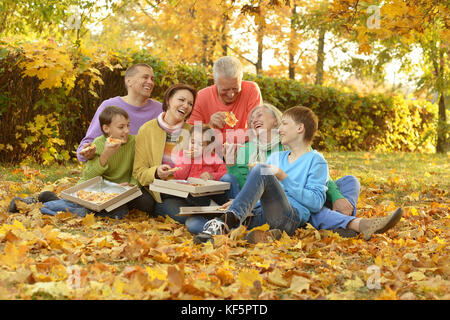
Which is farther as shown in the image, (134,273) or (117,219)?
(117,219)

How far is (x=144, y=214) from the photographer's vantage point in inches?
172

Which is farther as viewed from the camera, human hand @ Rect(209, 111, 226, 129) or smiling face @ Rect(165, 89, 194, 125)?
human hand @ Rect(209, 111, 226, 129)

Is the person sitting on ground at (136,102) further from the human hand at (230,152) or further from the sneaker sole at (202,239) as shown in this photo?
the sneaker sole at (202,239)

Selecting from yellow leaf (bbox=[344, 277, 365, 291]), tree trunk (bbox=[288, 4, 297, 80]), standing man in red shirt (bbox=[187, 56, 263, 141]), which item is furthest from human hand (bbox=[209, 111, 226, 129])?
tree trunk (bbox=[288, 4, 297, 80])

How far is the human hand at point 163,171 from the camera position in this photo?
393 centimetres

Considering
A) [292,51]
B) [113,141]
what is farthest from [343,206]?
[292,51]

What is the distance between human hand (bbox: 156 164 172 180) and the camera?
3926 mm

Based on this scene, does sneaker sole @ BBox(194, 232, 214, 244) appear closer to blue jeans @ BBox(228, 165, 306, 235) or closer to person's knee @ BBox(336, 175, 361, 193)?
blue jeans @ BBox(228, 165, 306, 235)

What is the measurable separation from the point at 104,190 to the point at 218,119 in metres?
1.24

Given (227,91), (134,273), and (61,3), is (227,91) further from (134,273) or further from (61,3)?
(61,3)

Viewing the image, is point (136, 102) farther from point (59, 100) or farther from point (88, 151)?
point (59, 100)

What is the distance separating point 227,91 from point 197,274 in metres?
2.48

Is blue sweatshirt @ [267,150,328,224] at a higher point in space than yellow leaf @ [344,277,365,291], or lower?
higher
